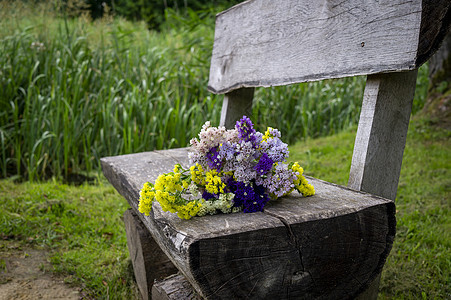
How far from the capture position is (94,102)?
4.51 meters

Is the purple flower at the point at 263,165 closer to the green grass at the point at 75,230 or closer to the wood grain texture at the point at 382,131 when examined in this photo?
the wood grain texture at the point at 382,131

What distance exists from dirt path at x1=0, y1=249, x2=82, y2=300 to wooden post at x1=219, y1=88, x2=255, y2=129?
138 centimetres

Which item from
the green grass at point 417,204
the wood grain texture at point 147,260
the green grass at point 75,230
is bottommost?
the green grass at point 75,230

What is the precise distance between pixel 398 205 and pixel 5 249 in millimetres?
2750

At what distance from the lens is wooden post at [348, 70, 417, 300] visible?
1.51m

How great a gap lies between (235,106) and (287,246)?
5.19ft

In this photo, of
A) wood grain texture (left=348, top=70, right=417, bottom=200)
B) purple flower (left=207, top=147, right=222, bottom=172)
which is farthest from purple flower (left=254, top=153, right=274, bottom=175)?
wood grain texture (left=348, top=70, right=417, bottom=200)

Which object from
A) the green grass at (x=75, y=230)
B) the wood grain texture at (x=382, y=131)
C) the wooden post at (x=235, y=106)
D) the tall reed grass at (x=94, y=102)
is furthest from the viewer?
the tall reed grass at (x=94, y=102)

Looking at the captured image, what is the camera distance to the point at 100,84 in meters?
4.61

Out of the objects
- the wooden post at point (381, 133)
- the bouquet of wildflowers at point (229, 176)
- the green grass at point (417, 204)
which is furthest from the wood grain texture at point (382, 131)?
the green grass at point (417, 204)

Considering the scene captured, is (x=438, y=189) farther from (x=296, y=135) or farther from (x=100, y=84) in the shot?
(x=100, y=84)

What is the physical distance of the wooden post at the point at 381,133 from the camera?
59.5 inches

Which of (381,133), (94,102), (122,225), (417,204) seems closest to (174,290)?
(381,133)

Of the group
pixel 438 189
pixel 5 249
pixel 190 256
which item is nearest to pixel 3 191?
pixel 5 249
